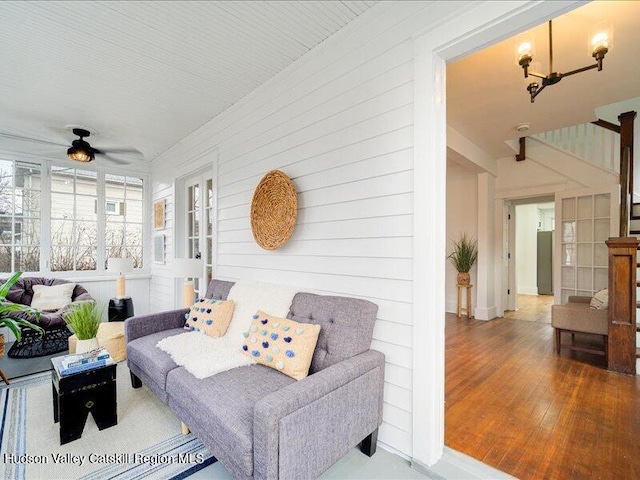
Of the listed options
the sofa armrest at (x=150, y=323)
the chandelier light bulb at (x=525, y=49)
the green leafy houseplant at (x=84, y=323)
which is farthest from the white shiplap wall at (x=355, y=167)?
the green leafy houseplant at (x=84, y=323)

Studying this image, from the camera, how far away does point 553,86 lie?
329 centimetres

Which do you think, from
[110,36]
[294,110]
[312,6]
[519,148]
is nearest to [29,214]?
[110,36]

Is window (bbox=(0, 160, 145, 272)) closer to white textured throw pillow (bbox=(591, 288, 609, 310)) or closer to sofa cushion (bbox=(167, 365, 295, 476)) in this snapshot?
sofa cushion (bbox=(167, 365, 295, 476))

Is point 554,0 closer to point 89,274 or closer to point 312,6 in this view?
point 312,6

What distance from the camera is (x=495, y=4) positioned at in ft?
4.96

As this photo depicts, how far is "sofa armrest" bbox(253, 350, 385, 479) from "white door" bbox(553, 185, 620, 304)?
4791mm

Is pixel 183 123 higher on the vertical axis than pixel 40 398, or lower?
higher

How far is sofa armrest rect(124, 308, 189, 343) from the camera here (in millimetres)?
2762

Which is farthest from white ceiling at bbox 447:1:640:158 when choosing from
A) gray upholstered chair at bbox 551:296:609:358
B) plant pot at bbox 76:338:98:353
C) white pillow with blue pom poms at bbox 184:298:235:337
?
plant pot at bbox 76:338:98:353

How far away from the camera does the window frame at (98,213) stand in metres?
4.55

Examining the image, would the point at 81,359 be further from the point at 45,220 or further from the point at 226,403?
→ the point at 45,220

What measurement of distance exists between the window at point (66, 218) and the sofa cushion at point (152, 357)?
3.15m

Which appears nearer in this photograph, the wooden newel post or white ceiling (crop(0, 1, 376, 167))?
white ceiling (crop(0, 1, 376, 167))

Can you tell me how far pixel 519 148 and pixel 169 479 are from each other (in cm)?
640
